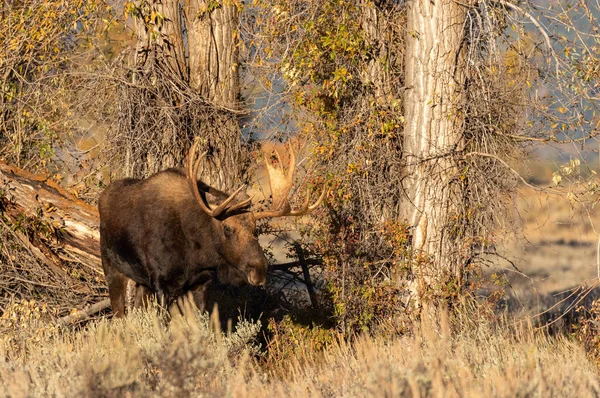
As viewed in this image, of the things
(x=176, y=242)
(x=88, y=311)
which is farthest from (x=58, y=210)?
(x=176, y=242)

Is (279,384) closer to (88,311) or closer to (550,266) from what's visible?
(88,311)

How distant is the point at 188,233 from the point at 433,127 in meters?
3.23

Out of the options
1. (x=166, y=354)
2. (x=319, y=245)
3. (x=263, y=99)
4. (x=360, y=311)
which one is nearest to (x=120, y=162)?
(x=263, y=99)

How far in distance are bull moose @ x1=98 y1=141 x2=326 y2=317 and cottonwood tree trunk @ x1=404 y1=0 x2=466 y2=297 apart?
1580mm

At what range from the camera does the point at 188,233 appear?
33.8ft

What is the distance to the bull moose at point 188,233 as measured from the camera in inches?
396

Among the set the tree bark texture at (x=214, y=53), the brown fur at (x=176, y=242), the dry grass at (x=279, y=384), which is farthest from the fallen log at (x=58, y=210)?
the dry grass at (x=279, y=384)

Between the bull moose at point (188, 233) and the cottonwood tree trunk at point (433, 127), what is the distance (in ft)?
5.18

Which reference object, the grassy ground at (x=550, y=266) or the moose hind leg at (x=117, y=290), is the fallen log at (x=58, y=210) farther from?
the grassy ground at (x=550, y=266)

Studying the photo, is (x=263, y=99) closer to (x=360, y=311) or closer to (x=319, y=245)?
(x=319, y=245)

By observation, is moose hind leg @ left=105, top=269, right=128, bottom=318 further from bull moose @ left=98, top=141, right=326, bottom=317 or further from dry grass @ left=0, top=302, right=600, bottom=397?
dry grass @ left=0, top=302, right=600, bottom=397

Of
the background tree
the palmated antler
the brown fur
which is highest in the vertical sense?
the background tree

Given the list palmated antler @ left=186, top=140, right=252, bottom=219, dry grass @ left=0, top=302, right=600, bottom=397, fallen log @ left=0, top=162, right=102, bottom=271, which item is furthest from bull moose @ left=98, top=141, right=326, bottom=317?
dry grass @ left=0, top=302, right=600, bottom=397

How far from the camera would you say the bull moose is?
1007 centimetres
